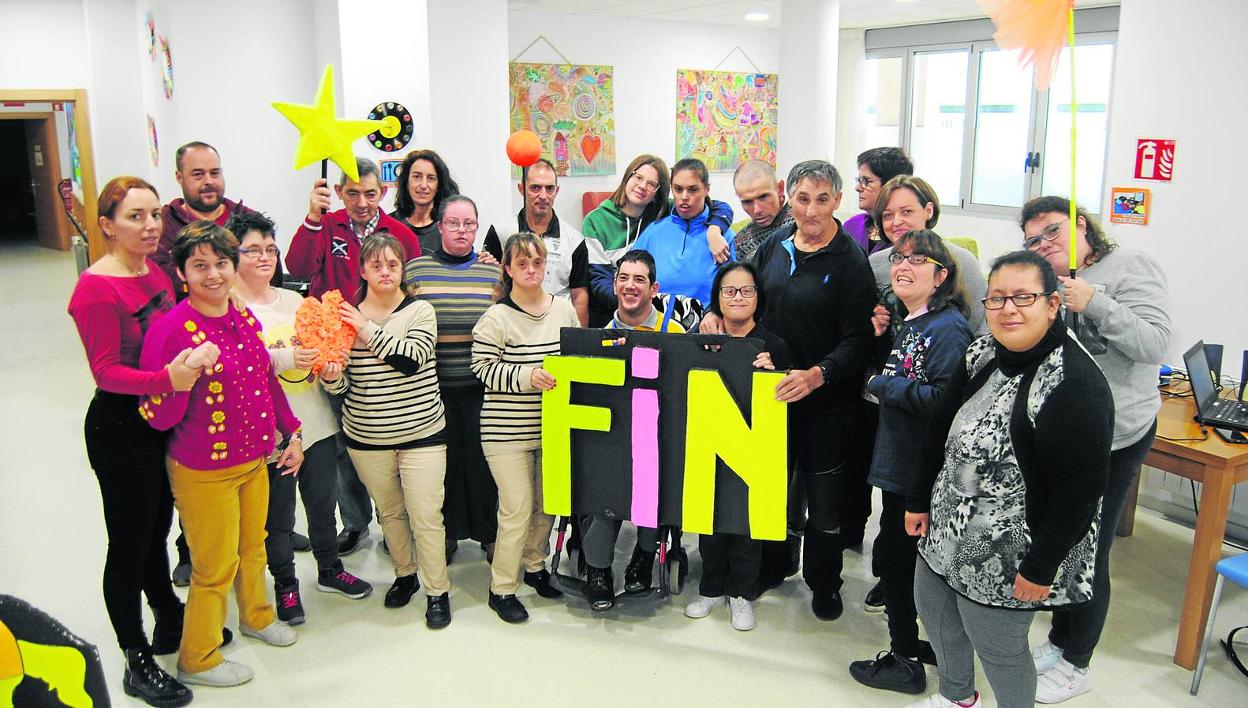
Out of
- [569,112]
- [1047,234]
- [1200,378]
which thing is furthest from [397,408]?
[569,112]

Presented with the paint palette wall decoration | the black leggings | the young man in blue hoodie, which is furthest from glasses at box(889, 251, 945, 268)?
the paint palette wall decoration

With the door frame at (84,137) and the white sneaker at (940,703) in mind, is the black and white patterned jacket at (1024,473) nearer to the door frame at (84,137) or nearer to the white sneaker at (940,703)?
the white sneaker at (940,703)

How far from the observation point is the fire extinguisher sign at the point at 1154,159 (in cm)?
441

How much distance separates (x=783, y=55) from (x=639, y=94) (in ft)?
8.61

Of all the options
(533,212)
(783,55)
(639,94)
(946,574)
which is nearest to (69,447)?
(533,212)

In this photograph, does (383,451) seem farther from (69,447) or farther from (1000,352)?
(69,447)

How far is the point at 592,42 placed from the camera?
9.34 meters

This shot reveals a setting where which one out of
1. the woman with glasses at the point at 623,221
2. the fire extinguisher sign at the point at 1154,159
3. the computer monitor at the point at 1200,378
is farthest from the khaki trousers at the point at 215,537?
the fire extinguisher sign at the point at 1154,159

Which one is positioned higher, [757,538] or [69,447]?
[757,538]

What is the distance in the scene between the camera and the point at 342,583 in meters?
3.49

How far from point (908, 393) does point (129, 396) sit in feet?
7.26

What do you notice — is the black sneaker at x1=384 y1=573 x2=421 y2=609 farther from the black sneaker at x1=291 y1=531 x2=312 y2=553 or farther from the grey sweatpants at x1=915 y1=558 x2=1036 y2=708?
the grey sweatpants at x1=915 y1=558 x2=1036 y2=708

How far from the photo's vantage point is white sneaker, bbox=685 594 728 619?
335 centimetres

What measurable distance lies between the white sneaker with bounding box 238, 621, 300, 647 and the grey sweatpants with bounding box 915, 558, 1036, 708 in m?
2.07
